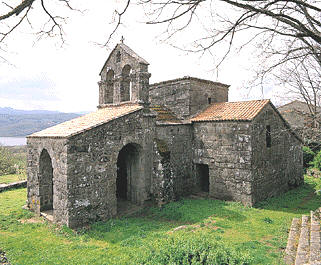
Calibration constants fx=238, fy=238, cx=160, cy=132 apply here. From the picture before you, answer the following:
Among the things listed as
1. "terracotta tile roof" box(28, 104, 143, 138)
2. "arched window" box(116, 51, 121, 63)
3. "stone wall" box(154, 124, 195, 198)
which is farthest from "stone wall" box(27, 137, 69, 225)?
"arched window" box(116, 51, 121, 63)

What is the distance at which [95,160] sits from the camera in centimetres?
862

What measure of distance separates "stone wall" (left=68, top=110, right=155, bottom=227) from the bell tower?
1269 millimetres

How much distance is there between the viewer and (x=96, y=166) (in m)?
8.65

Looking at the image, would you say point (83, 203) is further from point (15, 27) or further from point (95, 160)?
point (15, 27)

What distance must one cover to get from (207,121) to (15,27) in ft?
30.0

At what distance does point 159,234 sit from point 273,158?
7780mm

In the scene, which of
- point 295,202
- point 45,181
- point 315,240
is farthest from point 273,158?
point 45,181

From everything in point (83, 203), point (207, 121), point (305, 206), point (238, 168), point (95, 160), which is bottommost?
point (305, 206)

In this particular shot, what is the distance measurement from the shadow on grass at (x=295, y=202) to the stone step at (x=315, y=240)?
6.30 ft

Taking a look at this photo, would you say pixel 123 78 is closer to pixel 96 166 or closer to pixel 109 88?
pixel 109 88

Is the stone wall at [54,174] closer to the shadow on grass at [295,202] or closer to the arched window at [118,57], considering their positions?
the arched window at [118,57]

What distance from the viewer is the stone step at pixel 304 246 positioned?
17.8 ft

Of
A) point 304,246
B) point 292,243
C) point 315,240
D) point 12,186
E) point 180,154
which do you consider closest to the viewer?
point 304,246

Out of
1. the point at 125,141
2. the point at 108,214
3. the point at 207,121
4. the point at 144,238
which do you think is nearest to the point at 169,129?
the point at 207,121
